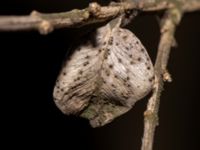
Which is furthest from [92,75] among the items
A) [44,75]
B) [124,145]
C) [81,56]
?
[124,145]

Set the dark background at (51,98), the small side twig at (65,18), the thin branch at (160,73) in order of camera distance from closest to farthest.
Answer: the small side twig at (65,18), the thin branch at (160,73), the dark background at (51,98)

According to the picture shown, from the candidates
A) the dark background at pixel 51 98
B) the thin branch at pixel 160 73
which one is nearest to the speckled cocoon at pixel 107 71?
the thin branch at pixel 160 73

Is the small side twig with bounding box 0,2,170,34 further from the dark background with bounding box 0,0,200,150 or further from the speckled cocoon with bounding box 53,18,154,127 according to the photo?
the dark background with bounding box 0,0,200,150

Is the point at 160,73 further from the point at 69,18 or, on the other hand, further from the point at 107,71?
the point at 69,18

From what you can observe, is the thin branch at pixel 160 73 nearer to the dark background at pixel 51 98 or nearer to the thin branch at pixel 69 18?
the thin branch at pixel 69 18


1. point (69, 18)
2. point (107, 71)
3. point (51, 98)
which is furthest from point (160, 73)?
point (51, 98)

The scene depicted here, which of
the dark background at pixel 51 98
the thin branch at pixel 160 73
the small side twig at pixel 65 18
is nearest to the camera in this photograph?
the small side twig at pixel 65 18
